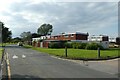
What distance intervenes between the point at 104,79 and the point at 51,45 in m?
46.9

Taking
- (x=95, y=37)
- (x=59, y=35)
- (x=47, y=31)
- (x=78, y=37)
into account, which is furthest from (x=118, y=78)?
(x=47, y=31)

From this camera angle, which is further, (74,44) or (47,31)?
(47,31)

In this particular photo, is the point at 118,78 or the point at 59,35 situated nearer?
the point at 118,78

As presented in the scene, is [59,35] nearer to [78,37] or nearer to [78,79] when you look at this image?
[78,37]

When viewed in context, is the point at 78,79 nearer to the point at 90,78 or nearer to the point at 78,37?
the point at 90,78

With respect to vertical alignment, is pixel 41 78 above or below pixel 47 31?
below

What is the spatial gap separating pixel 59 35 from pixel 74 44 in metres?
35.2

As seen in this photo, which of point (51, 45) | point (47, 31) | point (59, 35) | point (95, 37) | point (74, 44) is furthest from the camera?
point (47, 31)

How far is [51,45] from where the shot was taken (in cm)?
5797

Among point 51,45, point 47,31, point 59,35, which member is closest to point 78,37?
point 59,35

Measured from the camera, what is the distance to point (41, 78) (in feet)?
37.2

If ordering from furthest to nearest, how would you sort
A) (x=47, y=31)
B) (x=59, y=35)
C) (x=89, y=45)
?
(x=47, y=31) → (x=59, y=35) → (x=89, y=45)

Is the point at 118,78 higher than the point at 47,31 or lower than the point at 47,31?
lower

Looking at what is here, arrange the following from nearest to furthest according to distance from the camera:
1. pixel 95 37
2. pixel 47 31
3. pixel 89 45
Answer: pixel 89 45, pixel 95 37, pixel 47 31
